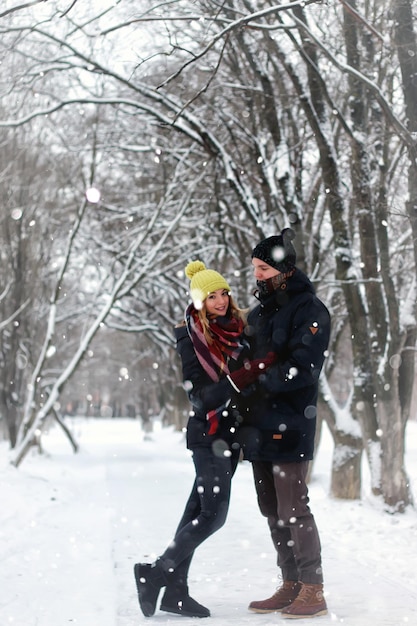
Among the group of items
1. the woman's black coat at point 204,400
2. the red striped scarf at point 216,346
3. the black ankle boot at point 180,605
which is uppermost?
the red striped scarf at point 216,346

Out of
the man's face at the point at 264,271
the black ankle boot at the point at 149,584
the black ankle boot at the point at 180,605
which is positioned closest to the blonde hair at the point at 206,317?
the man's face at the point at 264,271

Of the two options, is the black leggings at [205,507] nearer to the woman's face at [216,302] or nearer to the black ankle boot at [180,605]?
the black ankle boot at [180,605]

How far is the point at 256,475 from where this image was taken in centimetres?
482

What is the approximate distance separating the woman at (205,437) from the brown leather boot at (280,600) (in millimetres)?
324

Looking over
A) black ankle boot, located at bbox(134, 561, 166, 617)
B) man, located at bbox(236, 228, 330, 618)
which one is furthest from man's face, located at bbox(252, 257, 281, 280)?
black ankle boot, located at bbox(134, 561, 166, 617)

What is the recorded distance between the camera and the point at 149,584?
181 inches

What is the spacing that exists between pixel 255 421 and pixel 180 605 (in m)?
1.09

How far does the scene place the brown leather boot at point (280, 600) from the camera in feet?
15.3

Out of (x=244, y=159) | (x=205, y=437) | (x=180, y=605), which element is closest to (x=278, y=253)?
(x=205, y=437)

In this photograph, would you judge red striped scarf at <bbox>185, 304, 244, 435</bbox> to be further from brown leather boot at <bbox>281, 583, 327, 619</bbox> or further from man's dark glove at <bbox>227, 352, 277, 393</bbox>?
brown leather boot at <bbox>281, 583, 327, 619</bbox>

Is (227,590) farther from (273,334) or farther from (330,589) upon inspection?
(273,334)

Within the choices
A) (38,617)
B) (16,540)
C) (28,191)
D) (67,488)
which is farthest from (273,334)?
(28,191)

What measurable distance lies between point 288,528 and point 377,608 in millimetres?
659

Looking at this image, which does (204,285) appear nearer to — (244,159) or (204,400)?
(204,400)
